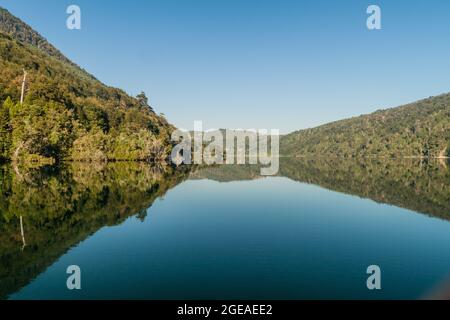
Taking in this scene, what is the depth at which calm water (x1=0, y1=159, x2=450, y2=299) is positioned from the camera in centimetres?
1526

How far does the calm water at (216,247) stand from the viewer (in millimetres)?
15258

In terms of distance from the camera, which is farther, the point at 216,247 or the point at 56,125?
the point at 56,125

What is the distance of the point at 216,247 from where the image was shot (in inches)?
858

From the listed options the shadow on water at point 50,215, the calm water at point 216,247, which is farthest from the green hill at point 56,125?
the calm water at point 216,247

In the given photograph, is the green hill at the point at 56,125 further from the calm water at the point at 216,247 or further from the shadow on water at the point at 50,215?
the calm water at the point at 216,247

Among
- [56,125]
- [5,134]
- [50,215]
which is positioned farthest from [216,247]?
[56,125]

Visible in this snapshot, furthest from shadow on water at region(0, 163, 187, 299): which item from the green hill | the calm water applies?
the green hill

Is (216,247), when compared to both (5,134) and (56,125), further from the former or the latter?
(56,125)

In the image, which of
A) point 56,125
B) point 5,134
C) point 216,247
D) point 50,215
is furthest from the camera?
point 56,125

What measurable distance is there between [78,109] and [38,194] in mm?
115958

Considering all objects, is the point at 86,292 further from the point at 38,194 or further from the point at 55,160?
the point at 55,160

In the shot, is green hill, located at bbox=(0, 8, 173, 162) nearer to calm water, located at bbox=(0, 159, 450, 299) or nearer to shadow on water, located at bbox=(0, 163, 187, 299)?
shadow on water, located at bbox=(0, 163, 187, 299)

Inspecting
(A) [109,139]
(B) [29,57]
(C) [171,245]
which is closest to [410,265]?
(C) [171,245]

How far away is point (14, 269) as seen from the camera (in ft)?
56.7
